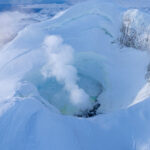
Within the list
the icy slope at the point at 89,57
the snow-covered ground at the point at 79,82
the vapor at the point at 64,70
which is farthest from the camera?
the vapor at the point at 64,70

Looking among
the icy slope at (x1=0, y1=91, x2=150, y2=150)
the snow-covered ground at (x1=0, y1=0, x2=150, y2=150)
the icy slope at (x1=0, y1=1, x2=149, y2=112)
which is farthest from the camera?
the icy slope at (x1=0, y1=1, x2=149, y2=112)

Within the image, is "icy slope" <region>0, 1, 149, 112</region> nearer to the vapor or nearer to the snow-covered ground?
the snow-covered ground

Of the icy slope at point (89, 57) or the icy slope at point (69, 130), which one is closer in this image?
the icy slope at point (69, 130)

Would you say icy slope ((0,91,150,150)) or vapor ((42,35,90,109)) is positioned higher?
icy slope ((0,91,150,150))

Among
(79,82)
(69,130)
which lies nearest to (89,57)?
(79,82)

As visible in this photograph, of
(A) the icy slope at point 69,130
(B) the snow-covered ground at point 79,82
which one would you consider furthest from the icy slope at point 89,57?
(A) the icy slope at point 69,130

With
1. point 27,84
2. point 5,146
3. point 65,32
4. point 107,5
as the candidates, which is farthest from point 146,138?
point 107,5

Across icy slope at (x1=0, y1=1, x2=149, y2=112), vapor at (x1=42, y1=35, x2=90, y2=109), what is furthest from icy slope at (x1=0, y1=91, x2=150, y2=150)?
vapor at (x1=42, y1=35, x2=90, y2=109)

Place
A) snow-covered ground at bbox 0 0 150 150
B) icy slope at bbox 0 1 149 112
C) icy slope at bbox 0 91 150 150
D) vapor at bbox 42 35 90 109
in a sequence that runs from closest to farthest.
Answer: icy slope at bbox 0 91 150 150 → snow-covered ground at bbox 0 0 150 150 → icy slope at bbox 0 1 149 112 → vapor at bbox 42 35 90 109

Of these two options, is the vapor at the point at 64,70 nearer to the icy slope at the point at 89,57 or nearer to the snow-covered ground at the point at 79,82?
the snow-covered ground at the point at 79,82
